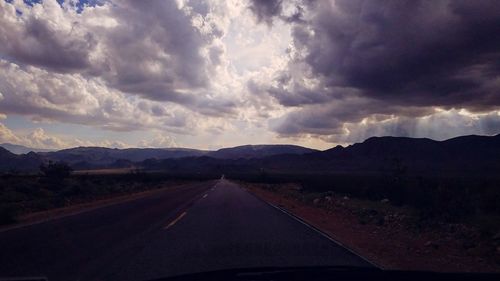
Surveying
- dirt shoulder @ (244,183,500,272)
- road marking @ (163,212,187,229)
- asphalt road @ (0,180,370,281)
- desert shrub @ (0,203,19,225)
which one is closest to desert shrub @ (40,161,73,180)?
desert shrub @ (0,203,19,225)

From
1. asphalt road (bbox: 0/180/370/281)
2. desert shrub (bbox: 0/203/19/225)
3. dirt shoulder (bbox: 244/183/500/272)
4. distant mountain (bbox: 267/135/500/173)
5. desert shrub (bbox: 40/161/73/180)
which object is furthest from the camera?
distant mountain (bbox: 267/135/500/173)

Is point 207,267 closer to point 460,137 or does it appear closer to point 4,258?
point 4,258

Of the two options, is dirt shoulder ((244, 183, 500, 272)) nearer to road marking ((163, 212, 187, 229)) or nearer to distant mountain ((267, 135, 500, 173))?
road marking ((163, 212, 187, 229))

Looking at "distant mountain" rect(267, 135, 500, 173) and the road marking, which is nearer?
the road marking

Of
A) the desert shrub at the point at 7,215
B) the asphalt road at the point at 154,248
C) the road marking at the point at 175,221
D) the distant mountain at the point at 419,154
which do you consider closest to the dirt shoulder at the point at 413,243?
the asphalt road at the point at 154,248

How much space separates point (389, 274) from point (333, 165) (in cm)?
17467

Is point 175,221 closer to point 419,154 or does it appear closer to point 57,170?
point 57,170

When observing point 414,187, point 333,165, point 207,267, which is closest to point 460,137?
point 333,165

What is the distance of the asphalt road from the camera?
836cm

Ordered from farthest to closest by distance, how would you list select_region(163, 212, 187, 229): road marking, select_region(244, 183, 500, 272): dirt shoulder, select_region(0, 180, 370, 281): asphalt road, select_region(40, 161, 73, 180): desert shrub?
select_region(40, 161, 73, 180): desert shrub → select_region(163, 212, 187, 229): road marking → select_region(244, 183, 500, 272): dirt shoulder → select_region(0, 180, 370, 281): asphalt road

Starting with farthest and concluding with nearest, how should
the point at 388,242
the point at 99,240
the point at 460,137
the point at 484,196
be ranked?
the point at 460,137
the point at 484,196
the point at 388,242
the point at 99,240

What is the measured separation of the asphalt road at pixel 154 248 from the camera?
836cm

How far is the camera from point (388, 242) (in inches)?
504

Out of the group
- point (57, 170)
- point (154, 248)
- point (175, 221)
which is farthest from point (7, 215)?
point (57, 170)
